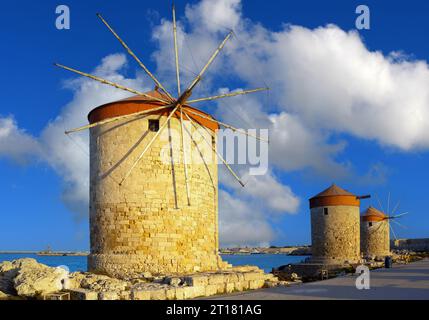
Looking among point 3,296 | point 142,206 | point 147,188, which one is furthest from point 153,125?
point 3,296

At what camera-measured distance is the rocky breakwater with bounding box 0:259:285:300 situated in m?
9.74

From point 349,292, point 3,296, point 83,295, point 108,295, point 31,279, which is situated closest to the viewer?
point 349,292

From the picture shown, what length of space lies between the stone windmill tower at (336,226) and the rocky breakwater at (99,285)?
19.1m

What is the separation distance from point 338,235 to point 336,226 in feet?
1.94

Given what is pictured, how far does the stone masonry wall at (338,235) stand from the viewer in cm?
2966

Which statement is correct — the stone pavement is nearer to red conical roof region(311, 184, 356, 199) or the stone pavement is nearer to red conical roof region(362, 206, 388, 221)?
red conical roof region(311, 184, 356, 199)

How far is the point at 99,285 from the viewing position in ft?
34.8

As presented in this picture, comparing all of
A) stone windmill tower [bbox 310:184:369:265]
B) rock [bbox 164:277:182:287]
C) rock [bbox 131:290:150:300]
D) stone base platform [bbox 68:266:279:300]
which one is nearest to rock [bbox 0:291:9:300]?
stone base platform [bbox 68:266:279:300]

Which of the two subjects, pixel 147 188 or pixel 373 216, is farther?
pixel 373 216

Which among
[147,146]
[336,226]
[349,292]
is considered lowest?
[349,292]

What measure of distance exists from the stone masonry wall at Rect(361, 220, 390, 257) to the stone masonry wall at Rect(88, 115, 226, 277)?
88.6 ft

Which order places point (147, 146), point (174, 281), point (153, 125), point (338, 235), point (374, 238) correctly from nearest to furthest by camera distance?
point (174, 281) < point (147, 146) < point (153, 125) < point (338, 235) < point (374, 238)

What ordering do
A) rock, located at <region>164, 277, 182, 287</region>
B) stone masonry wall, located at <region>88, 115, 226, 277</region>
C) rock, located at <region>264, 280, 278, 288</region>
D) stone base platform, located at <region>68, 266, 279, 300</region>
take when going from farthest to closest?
stone masonry wall, located at <region>88, 115, 226, 277</region> < rock, located at <region>264, 280, 278, 288</region> < rock, located at <region>164, 277, 182, 287</region> < stone base platform, located at <region>68, 266, 279, 300</region>

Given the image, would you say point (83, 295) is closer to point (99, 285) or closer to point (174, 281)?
point (99, 285)
